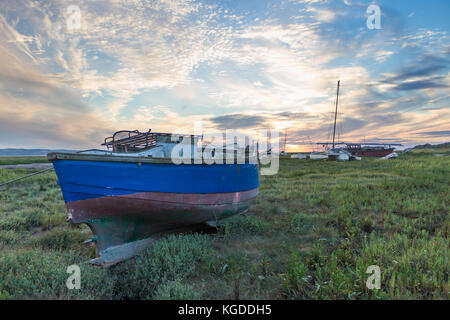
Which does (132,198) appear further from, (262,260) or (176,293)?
(262,260)

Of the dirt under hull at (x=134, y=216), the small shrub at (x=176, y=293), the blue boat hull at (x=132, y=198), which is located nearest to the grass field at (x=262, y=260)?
the small shrub at (x=176, y=293)

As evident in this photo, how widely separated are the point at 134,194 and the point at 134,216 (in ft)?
1.98

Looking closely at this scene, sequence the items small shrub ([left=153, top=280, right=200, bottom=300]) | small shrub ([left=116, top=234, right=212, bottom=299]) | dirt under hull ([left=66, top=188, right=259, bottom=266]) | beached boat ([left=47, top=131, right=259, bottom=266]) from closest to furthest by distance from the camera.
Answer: small shrub ([left=153, top=280, right=200, bottom=300])
small shrub ([left=116, top=234, right=212, bottom=299])
beached boat ([left=47, top=131, right=259, bottom=266])
dirt under hull ([left=66, top=188, right=259, bottom=266])

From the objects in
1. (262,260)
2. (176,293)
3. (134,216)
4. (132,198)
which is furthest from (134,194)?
(262,260)

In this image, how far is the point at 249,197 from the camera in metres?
8.20

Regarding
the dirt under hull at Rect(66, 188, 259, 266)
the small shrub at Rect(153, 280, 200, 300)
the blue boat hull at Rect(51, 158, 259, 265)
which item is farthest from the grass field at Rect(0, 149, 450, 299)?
the blue boat hull at Rect(51, 158, 259, 265)

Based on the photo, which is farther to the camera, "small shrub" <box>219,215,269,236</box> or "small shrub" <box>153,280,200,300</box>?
"small shrub" <box>219,215,269,236</box>

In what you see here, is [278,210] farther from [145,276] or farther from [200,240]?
[145,276]

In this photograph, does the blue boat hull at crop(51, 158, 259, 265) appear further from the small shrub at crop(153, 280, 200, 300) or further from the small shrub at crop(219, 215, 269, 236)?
the small shrub at crop(153, 280, 200, 300)

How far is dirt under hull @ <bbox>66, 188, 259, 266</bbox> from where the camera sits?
205 inches

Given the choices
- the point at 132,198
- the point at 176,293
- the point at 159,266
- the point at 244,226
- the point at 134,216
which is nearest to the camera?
the point at 176,293

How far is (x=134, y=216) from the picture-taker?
18.1 ft
